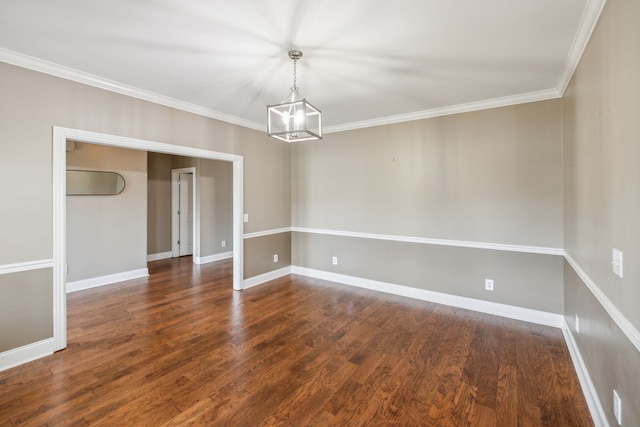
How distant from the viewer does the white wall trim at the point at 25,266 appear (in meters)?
2.39

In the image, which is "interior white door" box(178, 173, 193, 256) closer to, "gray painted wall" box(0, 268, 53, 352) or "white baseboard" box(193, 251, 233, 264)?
"white baseboard" box(193, 251, 233, 264)

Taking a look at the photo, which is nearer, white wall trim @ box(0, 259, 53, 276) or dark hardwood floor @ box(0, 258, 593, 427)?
dark hardwood floor @ box(0, 258, 593, 427)

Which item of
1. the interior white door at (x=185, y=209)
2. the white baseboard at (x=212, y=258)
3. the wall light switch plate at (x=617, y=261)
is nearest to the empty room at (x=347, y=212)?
the wall light switch plate at (x=617, y=261)

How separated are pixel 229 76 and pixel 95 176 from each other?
3.26 m

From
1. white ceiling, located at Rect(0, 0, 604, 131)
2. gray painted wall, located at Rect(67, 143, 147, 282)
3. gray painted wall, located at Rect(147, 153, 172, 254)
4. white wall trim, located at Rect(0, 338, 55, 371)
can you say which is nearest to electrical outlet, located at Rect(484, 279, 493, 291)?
white ceiling, located at Rect(0, 0, 604, 131)

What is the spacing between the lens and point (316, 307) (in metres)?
3.71

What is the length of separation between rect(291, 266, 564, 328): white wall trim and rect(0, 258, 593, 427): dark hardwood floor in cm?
13

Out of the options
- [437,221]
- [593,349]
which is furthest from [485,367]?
[437,221]

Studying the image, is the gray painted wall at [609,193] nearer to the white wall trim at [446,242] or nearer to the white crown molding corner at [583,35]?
the white crown molding corner at [583,35]

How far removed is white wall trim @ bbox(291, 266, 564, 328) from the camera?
3219mm

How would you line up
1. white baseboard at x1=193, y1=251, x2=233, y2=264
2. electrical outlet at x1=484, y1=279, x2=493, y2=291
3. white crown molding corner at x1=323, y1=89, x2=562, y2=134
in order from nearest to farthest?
1. white crown molding corner at x1=323, y1=89, x2=562, y2=134
2. electrical outlet at x1=484, y1=279, x2=493, y2=291
3. white baseboard at x1=193, y1=251, x2=233, y2=264

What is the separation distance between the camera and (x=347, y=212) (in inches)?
185

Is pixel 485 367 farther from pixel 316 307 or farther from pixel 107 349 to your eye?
pixel 107 349

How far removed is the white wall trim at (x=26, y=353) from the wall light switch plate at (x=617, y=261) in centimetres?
428
